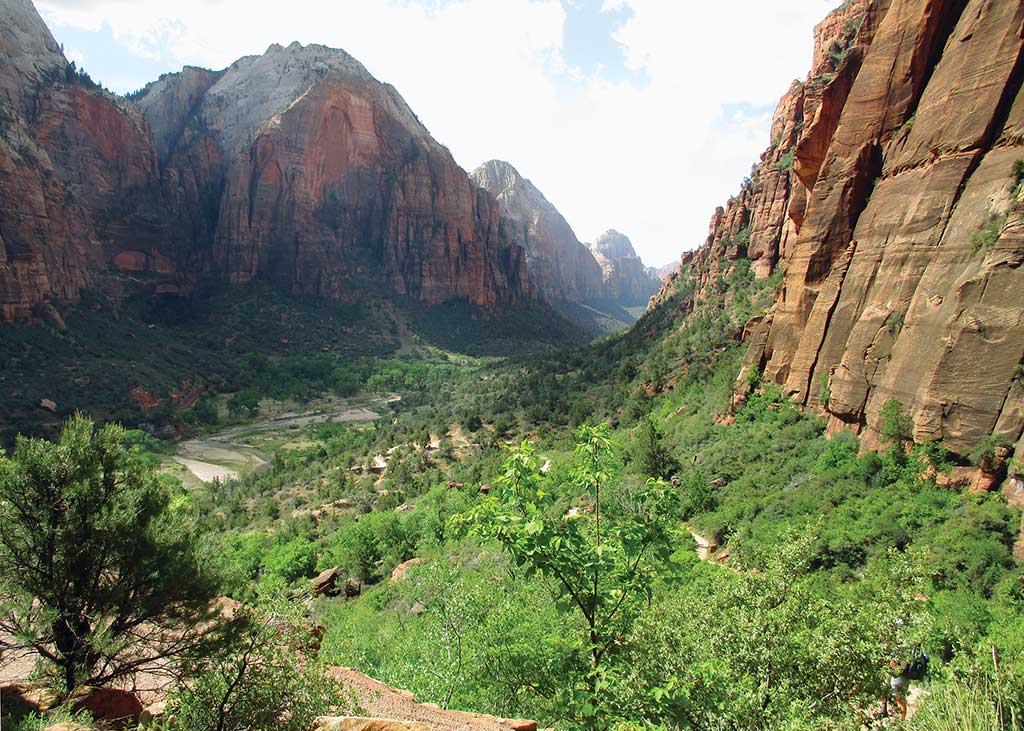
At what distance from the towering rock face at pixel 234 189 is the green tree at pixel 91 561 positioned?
7087 cm

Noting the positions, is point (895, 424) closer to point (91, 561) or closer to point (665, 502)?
point (665, 502)

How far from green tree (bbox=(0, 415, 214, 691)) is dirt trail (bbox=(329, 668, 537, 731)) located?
298cm

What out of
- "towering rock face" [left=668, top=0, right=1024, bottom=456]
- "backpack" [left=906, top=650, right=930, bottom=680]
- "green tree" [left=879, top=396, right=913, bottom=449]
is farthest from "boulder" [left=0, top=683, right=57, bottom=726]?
"green tree" [left=879, top=396, right=913, bottom=449]

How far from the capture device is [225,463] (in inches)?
2110

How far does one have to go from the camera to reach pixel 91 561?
28.4 ft

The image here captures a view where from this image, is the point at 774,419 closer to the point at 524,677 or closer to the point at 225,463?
the point at 524,677

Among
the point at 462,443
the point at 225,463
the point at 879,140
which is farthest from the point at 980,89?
the point at 225,463

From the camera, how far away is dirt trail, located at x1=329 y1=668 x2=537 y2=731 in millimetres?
7273

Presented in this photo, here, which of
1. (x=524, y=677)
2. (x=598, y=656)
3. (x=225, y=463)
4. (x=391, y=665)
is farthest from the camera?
(x=225, y=463)

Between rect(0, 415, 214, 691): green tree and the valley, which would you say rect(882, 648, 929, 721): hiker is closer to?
the valley

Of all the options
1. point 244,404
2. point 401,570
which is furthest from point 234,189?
point 401,570

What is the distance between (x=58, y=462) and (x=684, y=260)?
68700 millimetres

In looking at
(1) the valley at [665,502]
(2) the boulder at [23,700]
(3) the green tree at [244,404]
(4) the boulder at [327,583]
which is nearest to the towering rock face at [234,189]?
(1) the valley at [665,502]

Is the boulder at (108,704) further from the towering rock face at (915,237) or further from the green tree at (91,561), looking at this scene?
the towering rock face at (915,237)
